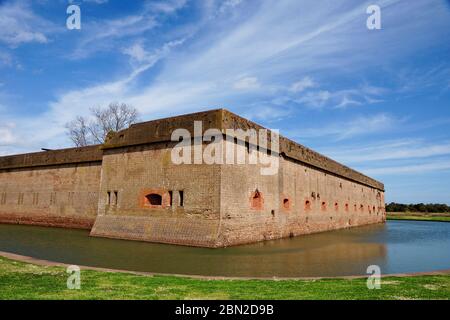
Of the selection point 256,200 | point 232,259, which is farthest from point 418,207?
point 232,259

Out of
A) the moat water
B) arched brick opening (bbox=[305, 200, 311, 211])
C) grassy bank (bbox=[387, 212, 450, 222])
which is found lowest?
grassy bank (bbox=[387, 212, 450, 222])

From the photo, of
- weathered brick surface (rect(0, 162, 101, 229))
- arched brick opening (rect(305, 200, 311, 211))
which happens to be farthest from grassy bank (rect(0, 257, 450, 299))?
arched brick opening (rect(305, 200, 311, 211))

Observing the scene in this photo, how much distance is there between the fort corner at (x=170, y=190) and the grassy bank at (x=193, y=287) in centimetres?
547

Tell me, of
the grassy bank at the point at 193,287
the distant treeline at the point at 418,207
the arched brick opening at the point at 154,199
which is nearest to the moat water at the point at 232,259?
the grassy bank at the point at 193,287

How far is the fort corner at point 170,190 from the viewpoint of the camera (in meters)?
12.0

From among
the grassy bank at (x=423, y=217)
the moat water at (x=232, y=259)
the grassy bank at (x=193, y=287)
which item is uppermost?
the grassy bank at (x=193, y=287)

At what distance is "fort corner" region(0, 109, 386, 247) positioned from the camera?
12.0 metres

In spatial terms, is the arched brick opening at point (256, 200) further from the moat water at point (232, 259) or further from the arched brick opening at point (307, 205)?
the arched brick opening at point (307, 205)

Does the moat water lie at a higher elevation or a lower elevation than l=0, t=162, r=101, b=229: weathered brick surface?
lower

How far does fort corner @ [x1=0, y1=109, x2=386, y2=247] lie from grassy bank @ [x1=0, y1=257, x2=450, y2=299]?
5469 mm

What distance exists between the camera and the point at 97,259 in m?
8.72

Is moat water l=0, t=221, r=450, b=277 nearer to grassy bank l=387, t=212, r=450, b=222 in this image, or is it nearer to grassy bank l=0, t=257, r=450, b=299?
grassy bank l=0, t=257, r=450, b=299
